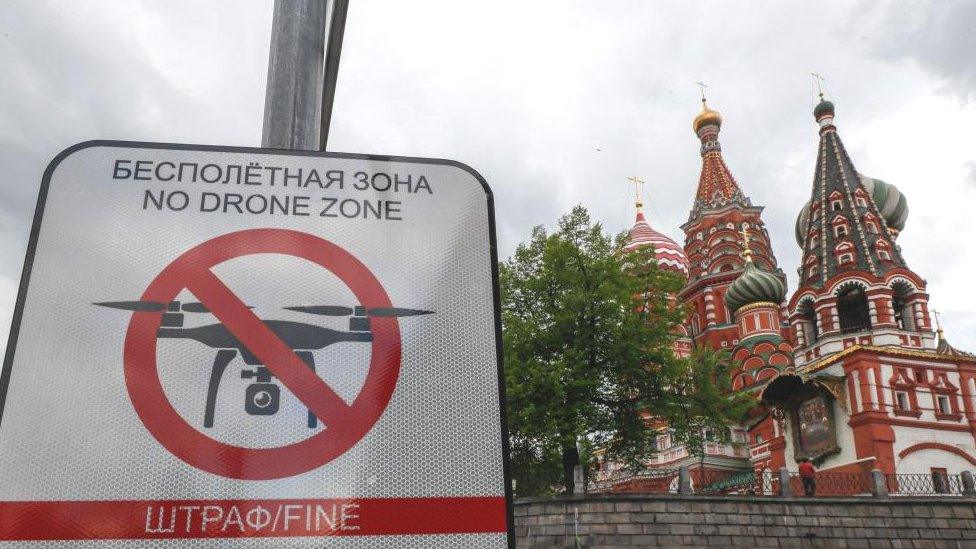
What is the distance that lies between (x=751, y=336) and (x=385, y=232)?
4574 centimetres

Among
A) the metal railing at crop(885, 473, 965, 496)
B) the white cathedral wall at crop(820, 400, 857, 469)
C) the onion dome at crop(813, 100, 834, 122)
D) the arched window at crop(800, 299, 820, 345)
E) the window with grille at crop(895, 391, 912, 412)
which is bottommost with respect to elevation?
the metal railing at crop(885, 473, 965, 496)

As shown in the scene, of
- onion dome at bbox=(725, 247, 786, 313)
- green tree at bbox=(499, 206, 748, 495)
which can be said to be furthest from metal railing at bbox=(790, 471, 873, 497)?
onion dome at bbox=(725, 247, 786, 313)

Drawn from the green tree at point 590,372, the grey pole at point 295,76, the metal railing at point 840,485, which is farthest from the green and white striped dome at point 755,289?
the grey pole at point 295,76

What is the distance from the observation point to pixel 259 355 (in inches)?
57.4

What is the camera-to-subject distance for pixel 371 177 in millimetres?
1704

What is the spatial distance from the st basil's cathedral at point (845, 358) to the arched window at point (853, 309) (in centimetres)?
6

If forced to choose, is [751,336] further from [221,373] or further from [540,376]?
[221,373]

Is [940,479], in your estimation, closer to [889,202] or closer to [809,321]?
[809,321]

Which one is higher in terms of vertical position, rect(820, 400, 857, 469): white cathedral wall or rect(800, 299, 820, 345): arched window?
rect(800, 299, 820, 345): arched window

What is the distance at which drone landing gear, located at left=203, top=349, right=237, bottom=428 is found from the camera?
141 cm

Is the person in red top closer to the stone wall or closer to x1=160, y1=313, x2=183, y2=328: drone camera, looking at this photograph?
the stone wall

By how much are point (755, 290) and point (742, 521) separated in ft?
91.3

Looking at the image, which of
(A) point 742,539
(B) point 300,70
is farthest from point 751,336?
(B) point 300,70

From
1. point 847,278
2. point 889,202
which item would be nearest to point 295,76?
point 847,278
